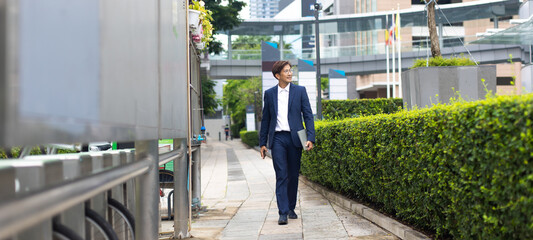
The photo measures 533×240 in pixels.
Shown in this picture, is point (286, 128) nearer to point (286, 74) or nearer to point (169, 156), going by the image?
point (286, 74)

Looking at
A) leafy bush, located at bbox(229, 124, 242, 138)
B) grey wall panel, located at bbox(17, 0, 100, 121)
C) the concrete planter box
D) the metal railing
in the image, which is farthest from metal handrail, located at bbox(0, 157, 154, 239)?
leafy bush, located at bbox(229, 124, 242, 138)

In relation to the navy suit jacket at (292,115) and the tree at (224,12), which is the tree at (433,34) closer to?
the navy suit jacket at (292,115)

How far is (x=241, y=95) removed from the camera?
2474 inches

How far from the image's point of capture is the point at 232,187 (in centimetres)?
1265

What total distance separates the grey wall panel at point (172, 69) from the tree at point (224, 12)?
21.3 m

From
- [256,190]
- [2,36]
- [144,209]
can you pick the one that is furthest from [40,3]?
[256,190]

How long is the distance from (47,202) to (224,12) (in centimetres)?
2586

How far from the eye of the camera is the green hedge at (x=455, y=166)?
282 cm

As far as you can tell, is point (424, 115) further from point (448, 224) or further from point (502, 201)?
point (502, 201)

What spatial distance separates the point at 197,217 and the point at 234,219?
557mm

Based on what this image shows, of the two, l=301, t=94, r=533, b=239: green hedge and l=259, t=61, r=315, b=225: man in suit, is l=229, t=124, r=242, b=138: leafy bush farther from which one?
l=301, t=94, r=533, b=239: green hedge

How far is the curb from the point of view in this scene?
4.84m

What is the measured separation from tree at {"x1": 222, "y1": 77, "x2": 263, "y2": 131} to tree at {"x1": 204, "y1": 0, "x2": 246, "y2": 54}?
83.9 ft

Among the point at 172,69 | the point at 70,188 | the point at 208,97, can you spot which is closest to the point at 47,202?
the point at 70,188
